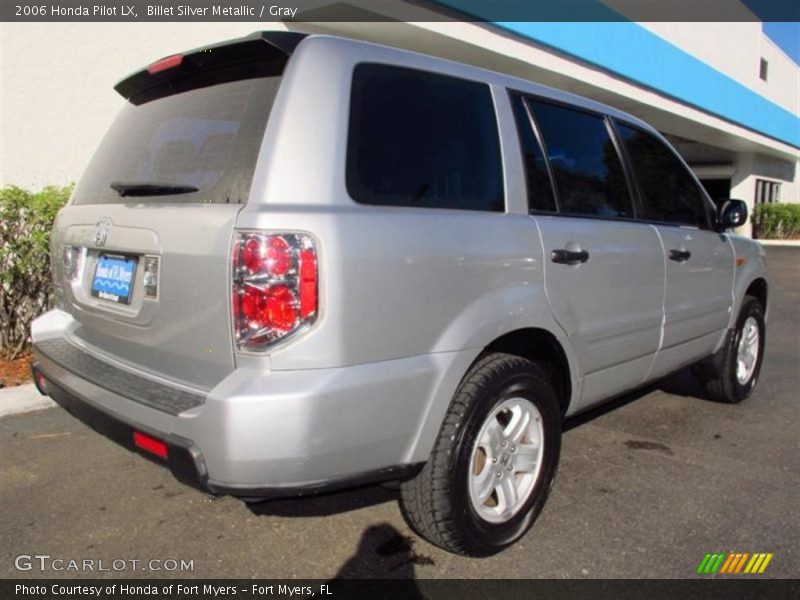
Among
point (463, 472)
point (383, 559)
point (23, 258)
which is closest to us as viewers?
point (463, 472)

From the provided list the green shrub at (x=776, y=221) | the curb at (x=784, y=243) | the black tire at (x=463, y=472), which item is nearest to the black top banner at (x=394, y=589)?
the black tire at (x=463, y=472)

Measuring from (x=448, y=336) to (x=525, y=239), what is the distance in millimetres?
617

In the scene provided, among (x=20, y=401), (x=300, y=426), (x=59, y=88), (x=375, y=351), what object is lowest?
(x=20, y=401)

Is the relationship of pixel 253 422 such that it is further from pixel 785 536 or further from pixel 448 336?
pixel 785 536

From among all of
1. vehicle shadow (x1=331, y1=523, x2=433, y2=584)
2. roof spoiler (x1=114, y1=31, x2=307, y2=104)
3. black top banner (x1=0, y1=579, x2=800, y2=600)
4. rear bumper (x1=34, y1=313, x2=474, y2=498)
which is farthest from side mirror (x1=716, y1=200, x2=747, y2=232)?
roof spoiler (x1=114, y1=31, x2=307, y2=104)

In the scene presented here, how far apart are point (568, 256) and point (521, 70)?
980cm

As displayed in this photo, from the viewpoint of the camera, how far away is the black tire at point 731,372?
450cm

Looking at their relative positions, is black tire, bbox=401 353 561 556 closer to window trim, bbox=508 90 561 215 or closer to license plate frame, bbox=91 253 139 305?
window trim, bbox=508 90 561 215

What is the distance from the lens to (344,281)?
202 centimetres

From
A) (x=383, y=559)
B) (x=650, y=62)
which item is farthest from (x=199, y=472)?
(x=650, y=62)

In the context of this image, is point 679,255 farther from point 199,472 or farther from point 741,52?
point 741,52

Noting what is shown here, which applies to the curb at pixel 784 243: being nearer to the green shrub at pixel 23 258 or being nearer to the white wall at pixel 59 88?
the white wall at pixel 59 88

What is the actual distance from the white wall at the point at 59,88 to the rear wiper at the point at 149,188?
4254 millimetres

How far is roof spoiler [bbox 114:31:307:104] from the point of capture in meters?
2.23
